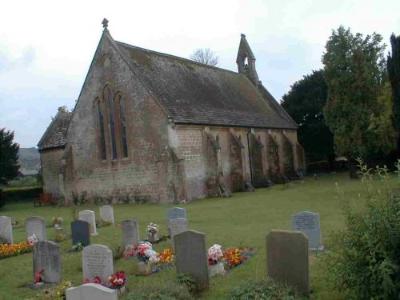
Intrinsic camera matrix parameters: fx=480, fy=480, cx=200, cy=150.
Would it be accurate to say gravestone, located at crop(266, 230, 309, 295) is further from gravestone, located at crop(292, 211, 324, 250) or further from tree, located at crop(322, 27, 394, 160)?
tree, located at crop(322, 27, 394, 160)

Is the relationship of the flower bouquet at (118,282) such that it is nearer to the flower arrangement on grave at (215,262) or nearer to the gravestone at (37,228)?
the flower arrangement on grave at (215,262)

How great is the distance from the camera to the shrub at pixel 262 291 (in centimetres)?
734

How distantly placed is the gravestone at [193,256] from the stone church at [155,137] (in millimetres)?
17865

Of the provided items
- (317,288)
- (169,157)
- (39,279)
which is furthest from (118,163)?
(317,288)

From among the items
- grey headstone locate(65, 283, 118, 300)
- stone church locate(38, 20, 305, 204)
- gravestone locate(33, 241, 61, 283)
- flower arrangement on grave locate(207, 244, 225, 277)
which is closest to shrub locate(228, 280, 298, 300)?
grey headstone locate(65, 283, 118, 300)

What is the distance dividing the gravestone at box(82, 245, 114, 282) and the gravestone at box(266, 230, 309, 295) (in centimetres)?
337

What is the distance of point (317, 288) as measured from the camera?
8.59 meters

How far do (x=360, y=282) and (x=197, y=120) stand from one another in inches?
903

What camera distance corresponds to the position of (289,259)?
324 inches

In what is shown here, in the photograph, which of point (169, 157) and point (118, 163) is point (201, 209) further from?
point (118, 163)

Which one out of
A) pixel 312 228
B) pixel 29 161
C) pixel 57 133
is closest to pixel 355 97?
pixel 57 133

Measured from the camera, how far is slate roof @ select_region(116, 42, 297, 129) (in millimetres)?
29562

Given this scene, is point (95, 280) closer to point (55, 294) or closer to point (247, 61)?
point (55, 294)

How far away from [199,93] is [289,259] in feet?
84.1
